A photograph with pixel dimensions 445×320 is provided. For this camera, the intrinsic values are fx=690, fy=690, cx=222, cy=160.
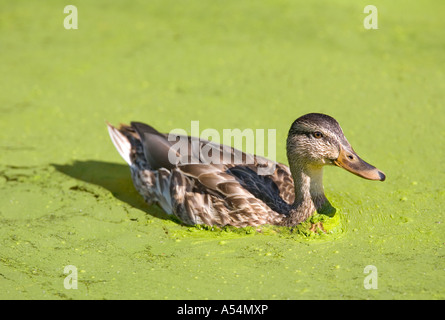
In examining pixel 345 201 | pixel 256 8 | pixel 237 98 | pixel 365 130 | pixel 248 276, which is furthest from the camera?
pixel 256 8

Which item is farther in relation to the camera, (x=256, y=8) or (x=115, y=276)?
(x=256, y=8)

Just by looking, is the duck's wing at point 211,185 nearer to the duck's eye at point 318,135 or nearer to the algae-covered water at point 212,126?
the algae-covered water at point 212,126

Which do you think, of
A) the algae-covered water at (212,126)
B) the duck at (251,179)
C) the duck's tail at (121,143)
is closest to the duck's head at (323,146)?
the duck at (251,179)

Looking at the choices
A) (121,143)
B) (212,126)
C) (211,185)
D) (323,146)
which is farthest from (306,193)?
(212,126)

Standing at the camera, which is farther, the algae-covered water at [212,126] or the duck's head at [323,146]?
the duck's head at [323,146]

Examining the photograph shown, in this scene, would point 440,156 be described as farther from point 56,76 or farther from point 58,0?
point 58,0

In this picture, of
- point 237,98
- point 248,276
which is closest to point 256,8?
point 237,98

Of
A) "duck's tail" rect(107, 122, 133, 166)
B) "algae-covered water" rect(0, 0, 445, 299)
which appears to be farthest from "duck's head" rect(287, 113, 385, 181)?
"duck's tail" rect(107, 122, 133, 166)

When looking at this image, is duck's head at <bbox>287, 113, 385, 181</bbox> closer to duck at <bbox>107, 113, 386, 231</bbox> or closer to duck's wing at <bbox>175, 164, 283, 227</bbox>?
duck at <bbox>107, 113, 386, 231</bbox>
